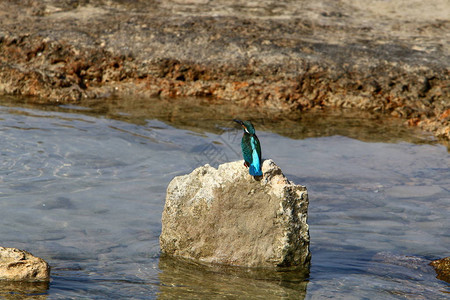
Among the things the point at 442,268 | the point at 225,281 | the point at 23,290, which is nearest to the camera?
the point at 23,290

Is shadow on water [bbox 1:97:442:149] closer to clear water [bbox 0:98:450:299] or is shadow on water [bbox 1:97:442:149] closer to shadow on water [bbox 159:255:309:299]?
clear water [bbox 0:98:450:299]

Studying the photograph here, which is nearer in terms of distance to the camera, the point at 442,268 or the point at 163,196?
the point at 442,268

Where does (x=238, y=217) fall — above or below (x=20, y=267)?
above

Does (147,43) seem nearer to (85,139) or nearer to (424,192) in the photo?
(85,139)

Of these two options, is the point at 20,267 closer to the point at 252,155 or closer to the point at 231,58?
the point at 252,155

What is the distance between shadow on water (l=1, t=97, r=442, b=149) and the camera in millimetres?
9211

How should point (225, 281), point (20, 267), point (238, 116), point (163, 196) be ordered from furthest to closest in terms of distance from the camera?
point (238, 116)
point (163, 196)
point (225, 281)
point (20, 267)

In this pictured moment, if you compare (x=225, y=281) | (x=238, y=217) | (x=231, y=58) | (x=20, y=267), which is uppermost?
(x=231, y=58)

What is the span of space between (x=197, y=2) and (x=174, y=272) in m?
8.41

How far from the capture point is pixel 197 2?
40.7 ft

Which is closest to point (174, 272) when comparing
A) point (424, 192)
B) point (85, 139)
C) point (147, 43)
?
point (424, 192)

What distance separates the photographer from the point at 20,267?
4.39 metres

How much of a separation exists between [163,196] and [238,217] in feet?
6.31

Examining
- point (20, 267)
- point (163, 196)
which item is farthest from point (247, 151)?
point (163, 196)
